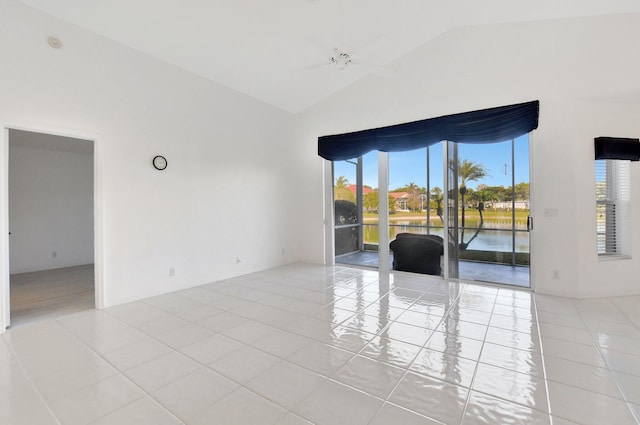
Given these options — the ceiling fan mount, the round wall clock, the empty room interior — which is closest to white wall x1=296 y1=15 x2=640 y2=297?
the empty room interior

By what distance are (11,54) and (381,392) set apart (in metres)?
4.55

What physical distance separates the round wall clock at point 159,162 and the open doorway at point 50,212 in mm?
2341

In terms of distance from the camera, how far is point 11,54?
2859mm

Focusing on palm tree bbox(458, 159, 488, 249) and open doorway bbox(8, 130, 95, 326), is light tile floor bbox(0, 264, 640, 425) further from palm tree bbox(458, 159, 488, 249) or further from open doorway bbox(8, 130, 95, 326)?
open doorway bbox(8, 130, 95, 326)

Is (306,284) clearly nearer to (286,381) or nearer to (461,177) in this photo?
(286,381)

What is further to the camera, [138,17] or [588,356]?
[138,17]

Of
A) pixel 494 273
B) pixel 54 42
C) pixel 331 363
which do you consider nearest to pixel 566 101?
pixel 494 273

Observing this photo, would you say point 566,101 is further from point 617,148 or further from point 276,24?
point 276,24

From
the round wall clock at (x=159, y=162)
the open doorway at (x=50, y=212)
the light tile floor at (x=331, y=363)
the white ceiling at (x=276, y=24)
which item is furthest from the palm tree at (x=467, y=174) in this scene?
the open doorway at (x=50, y=212)

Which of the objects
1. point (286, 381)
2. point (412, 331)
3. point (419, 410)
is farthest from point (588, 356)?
point (286, 381)

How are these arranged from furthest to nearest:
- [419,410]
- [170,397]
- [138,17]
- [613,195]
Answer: [613,195] < [138,17] < [170,397] < [419,410]

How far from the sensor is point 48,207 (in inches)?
240

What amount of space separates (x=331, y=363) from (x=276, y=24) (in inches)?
150

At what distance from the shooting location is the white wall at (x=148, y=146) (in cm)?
303
